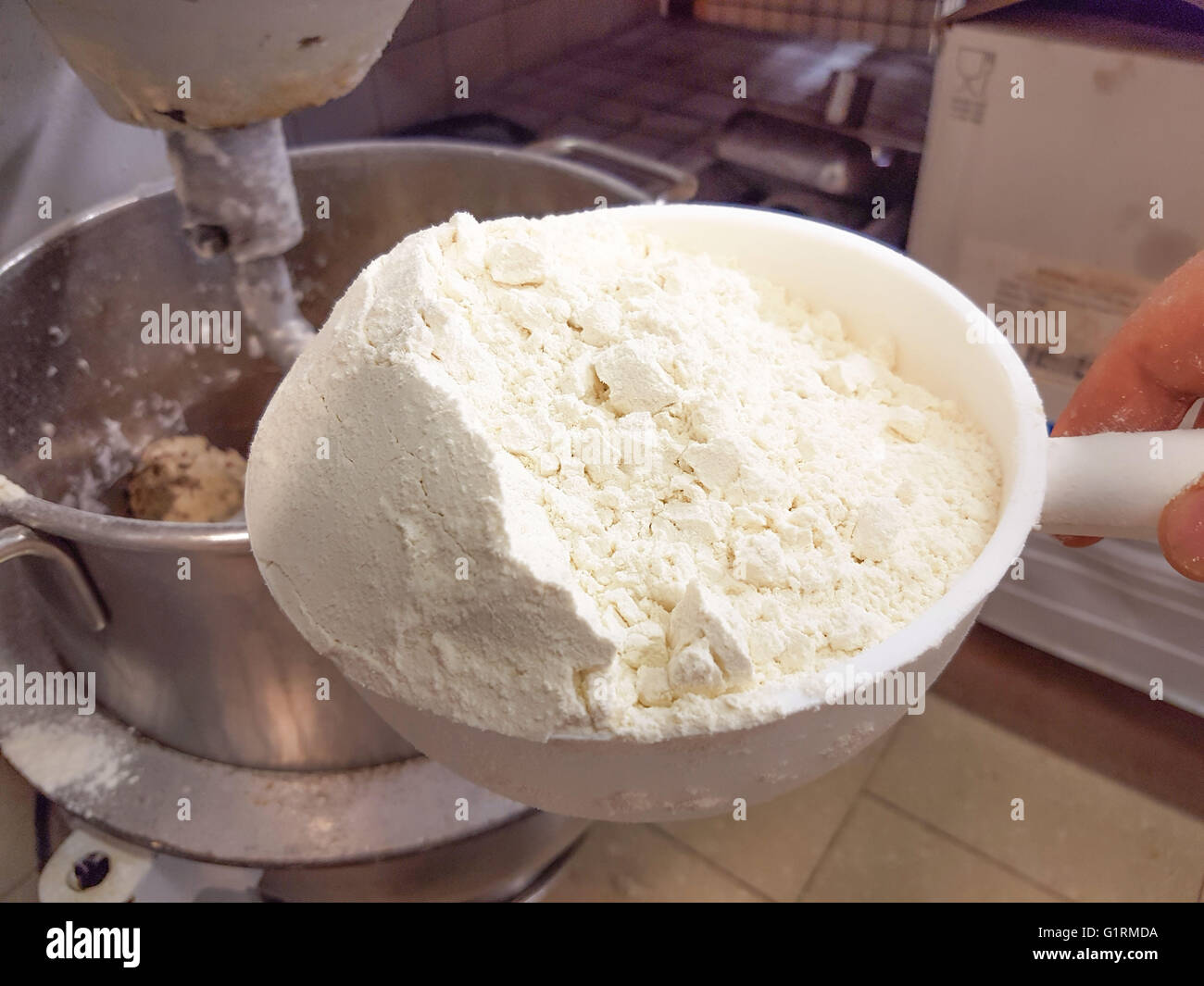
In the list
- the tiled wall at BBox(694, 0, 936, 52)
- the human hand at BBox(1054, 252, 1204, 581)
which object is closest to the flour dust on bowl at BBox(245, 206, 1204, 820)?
the human hand at BBox(1054, 252, 1204, 581)

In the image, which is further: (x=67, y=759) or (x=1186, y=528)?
(x=67, y=759)

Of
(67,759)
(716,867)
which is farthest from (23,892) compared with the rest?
(716,867)

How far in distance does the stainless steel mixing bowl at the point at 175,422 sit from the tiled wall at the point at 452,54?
0.57 ft

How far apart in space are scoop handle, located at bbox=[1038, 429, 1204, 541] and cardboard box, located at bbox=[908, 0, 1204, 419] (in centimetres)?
31

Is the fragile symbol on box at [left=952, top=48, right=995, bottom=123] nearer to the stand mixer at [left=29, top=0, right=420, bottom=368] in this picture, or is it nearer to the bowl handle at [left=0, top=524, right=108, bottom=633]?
the stand mixer at [left=29, top=0, right=420, bottom=368]

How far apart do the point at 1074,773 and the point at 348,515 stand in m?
0.73

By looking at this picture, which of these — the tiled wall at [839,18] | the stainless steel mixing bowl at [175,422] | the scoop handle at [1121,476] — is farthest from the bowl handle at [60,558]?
the tiled wall at [839,18]

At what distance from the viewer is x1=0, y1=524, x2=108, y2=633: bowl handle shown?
376mm

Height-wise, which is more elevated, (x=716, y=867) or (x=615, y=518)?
(x=615, y=518)

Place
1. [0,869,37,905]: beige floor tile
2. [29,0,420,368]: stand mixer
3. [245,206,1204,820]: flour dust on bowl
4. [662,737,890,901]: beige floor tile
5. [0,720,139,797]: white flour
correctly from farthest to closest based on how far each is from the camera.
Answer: [662,737,890,901]: beige floor tile
[0,869,37,905]: beige floor tile
[0,720,139,797]: white flour
[29,0,420,368]: stand mixer
[245,206,1204,820]: flour dust on bowl

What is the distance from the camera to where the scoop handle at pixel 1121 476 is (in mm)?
283

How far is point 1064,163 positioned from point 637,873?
58 centimetres

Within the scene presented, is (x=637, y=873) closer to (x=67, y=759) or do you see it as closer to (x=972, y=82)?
(x=67, y=759)

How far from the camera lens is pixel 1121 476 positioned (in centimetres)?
29
